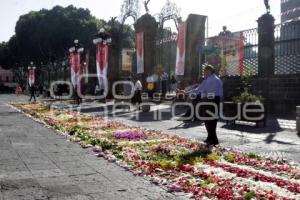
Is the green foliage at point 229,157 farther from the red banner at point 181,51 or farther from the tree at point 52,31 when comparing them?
the tree at point 52,31

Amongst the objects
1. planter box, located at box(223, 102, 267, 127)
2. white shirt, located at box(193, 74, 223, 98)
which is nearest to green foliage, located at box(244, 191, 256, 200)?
white shirt, located at box(193, 74, 223, 98)

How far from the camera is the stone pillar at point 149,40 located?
28.6 m

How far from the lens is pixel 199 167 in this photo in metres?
7.84

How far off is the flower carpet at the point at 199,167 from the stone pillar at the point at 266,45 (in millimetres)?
7808

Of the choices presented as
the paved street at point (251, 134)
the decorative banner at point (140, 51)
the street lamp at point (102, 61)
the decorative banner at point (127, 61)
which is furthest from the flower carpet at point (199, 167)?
the decorative banner at point (127, 61)

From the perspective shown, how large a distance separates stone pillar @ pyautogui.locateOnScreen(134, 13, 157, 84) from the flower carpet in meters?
16.9

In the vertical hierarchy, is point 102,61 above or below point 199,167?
above

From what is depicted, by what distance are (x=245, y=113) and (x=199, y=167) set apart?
7055 mm

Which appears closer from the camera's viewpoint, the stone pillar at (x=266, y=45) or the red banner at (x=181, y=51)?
the stone pillar at (x=266, y=45)

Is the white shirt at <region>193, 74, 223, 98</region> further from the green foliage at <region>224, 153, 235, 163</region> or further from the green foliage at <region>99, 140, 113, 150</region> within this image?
the green foliage at <region>99, 140, 113, 150</region>

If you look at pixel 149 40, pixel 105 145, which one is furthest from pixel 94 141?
pixel 149 40

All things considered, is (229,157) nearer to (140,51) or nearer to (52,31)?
(140,51)

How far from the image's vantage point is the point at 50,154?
9664 mm

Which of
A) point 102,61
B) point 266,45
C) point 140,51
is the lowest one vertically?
point 102,61
